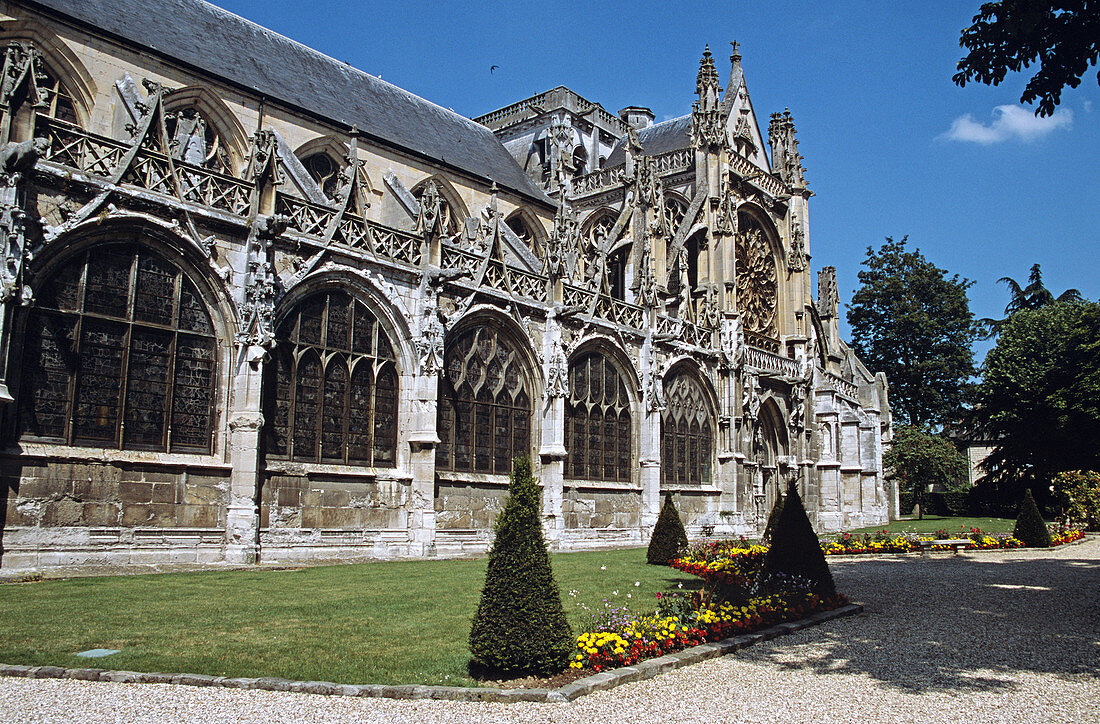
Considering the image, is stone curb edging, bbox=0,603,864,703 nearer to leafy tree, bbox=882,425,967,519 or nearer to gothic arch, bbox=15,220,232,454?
gothic arch, bbox=15,220,232,454

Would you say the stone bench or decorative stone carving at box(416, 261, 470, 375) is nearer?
decorative stone carving at box(416, 261, 470, 375)

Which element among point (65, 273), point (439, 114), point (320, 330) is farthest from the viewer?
point (439, 114)

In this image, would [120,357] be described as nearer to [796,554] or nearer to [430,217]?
[430,217]

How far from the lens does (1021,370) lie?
4056 centimetres

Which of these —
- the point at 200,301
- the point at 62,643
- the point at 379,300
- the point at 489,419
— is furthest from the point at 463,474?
the point at 62,643

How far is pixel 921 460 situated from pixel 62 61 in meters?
37.8

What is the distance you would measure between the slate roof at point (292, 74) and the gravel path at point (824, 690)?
732 inches

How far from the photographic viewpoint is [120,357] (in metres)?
14.1

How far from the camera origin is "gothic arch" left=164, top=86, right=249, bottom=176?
70.7 ft

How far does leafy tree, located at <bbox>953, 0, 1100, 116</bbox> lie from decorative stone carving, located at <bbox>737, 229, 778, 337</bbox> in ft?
76.3

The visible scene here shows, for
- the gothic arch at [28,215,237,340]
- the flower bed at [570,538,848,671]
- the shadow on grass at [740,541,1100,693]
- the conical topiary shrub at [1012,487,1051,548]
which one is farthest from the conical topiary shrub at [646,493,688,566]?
the conical topiary shrub at [1012,487,1051,548]

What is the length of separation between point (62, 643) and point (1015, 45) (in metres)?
11.9

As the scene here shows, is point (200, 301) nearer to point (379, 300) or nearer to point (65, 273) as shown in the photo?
point (65, 273)

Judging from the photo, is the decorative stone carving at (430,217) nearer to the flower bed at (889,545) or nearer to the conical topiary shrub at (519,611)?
the conical topiary shrub at (519,611)
